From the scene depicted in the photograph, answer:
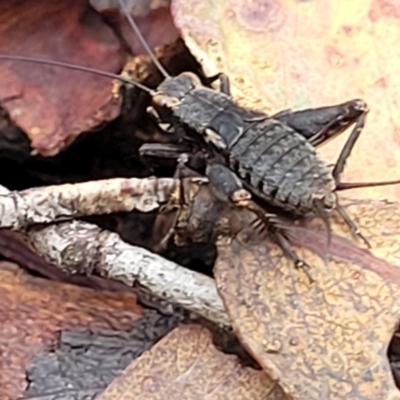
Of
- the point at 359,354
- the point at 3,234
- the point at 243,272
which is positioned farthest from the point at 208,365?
the point at 3,234

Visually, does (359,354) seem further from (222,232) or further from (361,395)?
(222,232)

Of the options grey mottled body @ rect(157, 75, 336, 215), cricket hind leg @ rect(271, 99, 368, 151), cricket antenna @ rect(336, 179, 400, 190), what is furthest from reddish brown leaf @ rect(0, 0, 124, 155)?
cricket antenna @ rect(336, 179, 400, 190)

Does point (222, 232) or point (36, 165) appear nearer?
point (222, 232)

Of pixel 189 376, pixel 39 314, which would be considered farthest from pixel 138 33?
pixel 189 376

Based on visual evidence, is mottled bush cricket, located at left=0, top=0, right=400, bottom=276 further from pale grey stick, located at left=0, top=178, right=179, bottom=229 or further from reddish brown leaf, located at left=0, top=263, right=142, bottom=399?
reddish brown leaf, located at left=0, top=263, right=142, bottom=399

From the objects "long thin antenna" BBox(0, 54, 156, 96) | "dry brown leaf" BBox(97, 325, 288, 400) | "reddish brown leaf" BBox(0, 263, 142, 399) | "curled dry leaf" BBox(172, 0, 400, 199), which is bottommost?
"reddish brown leaf" BBox(0, 263, 142, 399)

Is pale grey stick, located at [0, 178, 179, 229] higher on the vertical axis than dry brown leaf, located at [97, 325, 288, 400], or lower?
higher
